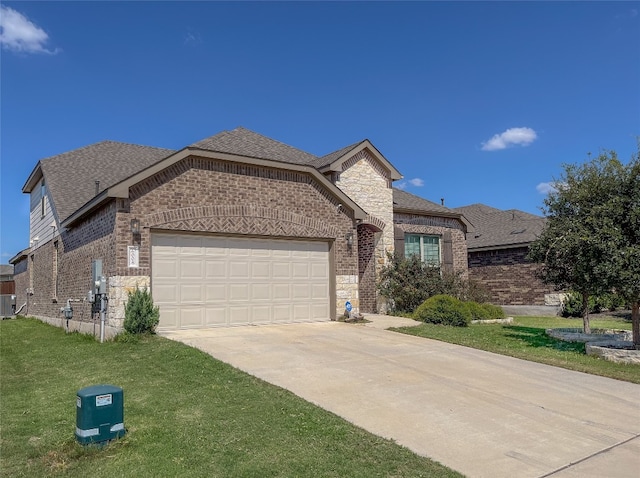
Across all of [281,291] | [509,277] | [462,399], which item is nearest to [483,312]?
[281,291]

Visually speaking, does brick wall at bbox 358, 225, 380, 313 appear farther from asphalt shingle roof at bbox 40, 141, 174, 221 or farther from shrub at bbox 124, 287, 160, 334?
shrub at bbox 124, 287, 160, 334

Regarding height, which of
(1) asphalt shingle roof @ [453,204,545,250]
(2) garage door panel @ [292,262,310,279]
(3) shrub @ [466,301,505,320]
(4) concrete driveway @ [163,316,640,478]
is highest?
(1) asphalt shingle roof @ [453,204,545,250]

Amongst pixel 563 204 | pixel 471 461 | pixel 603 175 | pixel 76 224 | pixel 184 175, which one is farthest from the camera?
pixel 76 224

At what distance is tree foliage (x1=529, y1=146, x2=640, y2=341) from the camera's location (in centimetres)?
981

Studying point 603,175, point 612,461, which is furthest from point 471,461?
point 603,175

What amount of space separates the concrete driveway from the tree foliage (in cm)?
225

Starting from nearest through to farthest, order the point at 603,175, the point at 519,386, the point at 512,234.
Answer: the point at 519,386 → the point at 603,175 → the point at 512,234

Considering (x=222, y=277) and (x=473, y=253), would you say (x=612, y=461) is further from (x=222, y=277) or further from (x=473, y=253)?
(x=473, y=253)

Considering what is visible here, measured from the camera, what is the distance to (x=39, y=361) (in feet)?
33.3

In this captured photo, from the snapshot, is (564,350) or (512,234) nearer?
(564,350)

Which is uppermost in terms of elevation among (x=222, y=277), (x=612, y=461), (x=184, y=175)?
(x=184, y=175)

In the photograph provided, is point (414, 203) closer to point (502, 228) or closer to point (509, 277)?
point (509, 277)

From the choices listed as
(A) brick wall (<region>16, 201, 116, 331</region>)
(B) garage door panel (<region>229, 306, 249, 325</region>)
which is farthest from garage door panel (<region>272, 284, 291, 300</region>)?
(A) brick wall (<region>16, 201, 116, 331</region>)

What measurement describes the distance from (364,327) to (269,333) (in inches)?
117
